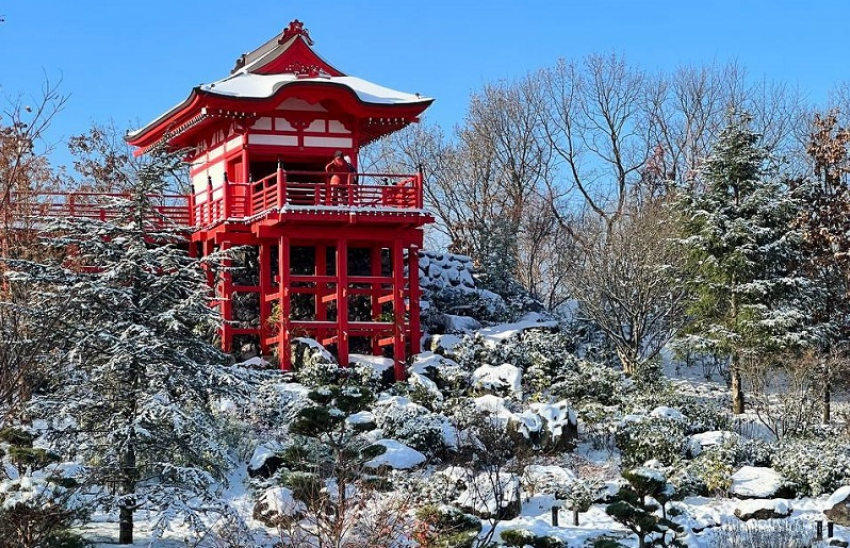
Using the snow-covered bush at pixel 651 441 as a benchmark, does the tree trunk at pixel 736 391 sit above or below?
above

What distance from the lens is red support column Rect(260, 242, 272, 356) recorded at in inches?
773

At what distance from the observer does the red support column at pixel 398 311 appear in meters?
19.5

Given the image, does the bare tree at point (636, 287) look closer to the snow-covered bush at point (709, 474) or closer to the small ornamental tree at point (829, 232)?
the small ornamental tree at point (829, 232)

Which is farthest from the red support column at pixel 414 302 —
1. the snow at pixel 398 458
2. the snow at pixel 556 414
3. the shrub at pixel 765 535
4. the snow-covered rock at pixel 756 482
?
the shrub at pixel 765 535

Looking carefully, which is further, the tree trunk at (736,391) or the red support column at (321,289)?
the red support column at (321,289)

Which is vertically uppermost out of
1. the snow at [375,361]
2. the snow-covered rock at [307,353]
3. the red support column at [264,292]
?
the red support column at [264,292]

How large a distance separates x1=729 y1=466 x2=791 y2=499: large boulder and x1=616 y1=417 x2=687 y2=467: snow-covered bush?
102 cm

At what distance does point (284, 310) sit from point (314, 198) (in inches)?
85.9

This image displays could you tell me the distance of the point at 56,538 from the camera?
35.0 feet

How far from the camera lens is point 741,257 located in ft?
65.5

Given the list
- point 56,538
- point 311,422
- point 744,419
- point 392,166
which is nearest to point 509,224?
point 392,166

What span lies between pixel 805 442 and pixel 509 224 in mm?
13713

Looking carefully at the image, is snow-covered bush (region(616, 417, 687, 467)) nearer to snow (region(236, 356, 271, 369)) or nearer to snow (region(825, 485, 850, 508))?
snow (region(825, 485, 850, 508))

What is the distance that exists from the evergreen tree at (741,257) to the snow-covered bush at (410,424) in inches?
254
